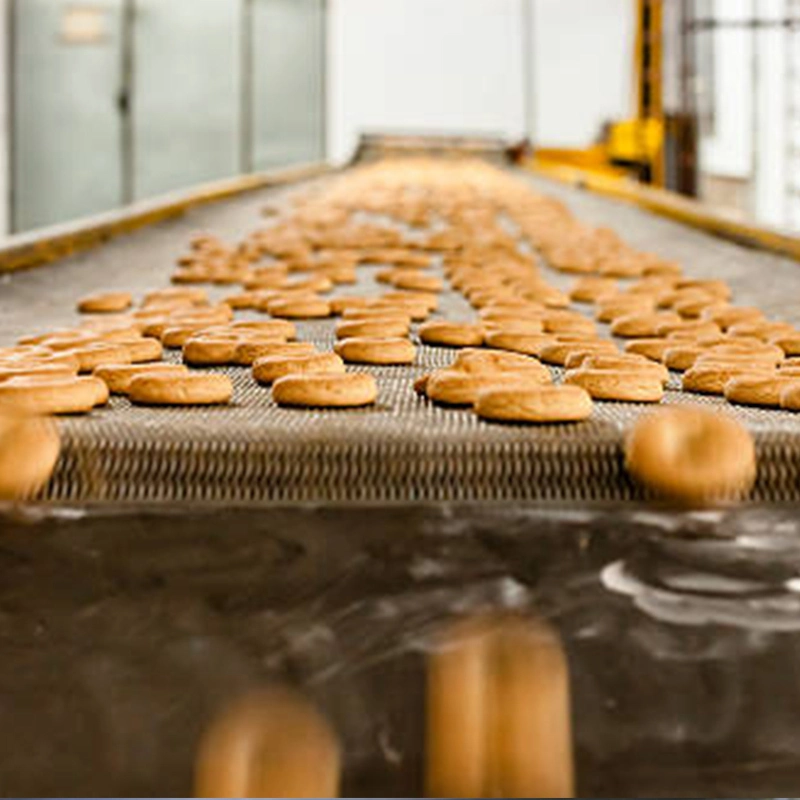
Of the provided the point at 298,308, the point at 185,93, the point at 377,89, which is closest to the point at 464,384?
the point at 298,308

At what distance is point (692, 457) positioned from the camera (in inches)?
27.6

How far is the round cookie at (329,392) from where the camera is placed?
2.87 feet

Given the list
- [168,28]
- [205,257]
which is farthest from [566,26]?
[205,257]

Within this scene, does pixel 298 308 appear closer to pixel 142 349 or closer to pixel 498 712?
pixel 142 349

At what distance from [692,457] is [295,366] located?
1.34 ft

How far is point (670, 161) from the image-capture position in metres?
6.86

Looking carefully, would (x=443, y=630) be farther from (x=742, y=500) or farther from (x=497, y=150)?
(x=497, y=150)

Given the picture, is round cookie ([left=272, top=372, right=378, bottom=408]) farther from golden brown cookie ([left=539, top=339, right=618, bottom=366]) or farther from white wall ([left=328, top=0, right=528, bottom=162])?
white wall ([left=328, top=0, right=528, bottom=162])

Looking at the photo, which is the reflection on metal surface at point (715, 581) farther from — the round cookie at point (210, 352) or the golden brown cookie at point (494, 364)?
the round cookie at point (210, 352)

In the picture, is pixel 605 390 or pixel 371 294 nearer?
pixel 605 390

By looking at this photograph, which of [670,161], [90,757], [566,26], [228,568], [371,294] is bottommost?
[90,757]

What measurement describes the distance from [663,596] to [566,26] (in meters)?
9.19

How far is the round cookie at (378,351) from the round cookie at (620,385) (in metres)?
0.23

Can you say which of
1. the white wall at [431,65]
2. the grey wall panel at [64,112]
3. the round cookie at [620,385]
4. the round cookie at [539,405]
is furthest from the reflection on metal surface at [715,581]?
the white wall at [431,65]
